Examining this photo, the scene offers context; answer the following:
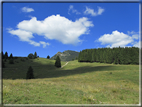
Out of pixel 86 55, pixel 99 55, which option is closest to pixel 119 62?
pixel 99 55

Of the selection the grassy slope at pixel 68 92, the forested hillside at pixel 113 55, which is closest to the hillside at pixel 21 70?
the grassy slope at pixel 68 92

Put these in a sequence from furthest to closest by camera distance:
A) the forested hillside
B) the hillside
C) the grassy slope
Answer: the forested hillside → the hillside → the grassy slope

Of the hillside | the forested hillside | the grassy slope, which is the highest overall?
the forested hillside

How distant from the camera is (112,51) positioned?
90.4 metres

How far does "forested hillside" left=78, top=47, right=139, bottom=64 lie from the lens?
7806cm

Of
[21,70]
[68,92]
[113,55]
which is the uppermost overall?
[113,55]

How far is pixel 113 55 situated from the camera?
8806 centimetres

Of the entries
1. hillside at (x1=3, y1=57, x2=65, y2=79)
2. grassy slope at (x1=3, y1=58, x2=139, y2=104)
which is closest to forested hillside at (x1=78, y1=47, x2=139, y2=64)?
hillside at (x1=3, y1=57, x2=65, y2=79)

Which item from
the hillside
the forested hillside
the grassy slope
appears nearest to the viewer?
the grassy slope

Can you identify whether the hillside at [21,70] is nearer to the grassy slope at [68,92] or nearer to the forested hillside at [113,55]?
the grassy slope at [68,92]

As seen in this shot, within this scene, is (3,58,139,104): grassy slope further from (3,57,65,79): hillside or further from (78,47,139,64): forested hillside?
(78,47,139,64): forested hillside

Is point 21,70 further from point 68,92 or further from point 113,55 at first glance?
point 113,55

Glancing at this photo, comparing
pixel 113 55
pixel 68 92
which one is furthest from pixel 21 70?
pixel 113 55

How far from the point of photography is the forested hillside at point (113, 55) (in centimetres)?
7806
